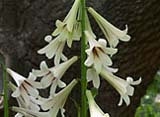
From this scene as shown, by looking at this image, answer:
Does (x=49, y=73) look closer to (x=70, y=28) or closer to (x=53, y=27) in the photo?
(x=70, y=28)

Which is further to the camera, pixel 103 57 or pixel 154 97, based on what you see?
pixel 154 97

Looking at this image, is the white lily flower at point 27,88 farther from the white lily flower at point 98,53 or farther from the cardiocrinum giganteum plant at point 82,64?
the white lily flower at point 98,53

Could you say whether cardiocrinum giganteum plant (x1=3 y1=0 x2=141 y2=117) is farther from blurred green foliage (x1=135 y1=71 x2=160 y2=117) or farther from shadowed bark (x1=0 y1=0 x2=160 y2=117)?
blurred green foliage (x1=135 y1=71 x2=160 y2=117)

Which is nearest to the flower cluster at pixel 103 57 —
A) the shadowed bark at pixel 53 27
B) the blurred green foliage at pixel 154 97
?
the shadowed bark at pixel 53 27

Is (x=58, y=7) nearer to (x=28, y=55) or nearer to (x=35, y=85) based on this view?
(x=28, y=55)

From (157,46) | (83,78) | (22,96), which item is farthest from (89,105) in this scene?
(157,46)

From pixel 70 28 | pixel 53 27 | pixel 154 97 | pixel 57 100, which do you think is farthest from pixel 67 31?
pixel 154 97
